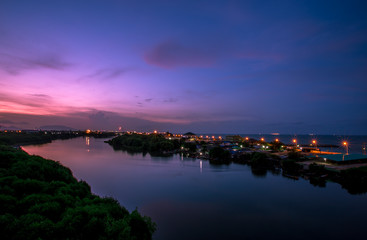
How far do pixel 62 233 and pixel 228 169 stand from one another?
75.3 ft

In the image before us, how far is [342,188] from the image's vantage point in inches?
697

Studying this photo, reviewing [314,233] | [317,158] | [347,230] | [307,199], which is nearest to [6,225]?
[314,233]

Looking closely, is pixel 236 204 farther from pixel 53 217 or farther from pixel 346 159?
pixel 346 159

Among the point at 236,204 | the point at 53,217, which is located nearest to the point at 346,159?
the point at 236,204

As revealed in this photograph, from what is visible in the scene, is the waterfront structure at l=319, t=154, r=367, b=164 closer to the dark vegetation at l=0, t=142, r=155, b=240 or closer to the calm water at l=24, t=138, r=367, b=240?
the calm water at l=24, t=138, r=367, b=240

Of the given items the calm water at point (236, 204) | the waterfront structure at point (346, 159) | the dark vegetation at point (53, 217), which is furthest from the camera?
the waterfront structure at point (346, 159)

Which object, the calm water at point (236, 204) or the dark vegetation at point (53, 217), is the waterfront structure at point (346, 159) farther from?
the dark vegetation at point (53, 217)

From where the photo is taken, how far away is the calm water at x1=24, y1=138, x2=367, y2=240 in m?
11.1

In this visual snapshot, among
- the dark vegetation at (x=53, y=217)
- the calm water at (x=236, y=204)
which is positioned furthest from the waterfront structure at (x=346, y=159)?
the dark vegetation at (x=53, y=217)

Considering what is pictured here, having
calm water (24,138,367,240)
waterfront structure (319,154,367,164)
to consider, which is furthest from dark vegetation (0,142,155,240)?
waterfront structure (319,154,367,164)

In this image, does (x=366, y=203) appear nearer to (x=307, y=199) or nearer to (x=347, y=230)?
(x=307, y=199)

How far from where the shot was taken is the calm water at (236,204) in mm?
11086

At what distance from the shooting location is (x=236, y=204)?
14859mm

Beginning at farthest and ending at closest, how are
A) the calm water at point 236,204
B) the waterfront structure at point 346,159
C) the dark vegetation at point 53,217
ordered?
the waterfront structure at point 346,159 < the calm water at point 236,204 < the dark vegetation at point 53,217
